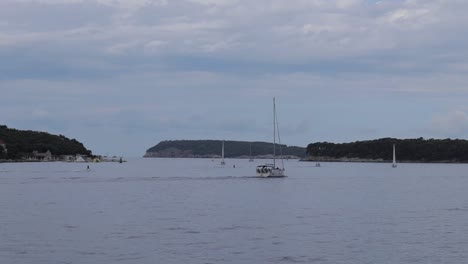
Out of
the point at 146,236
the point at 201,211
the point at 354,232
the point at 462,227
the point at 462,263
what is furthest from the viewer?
the point at 201,211

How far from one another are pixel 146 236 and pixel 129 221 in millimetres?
8747

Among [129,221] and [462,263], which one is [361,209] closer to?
[129,221]

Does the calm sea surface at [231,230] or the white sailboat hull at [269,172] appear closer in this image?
the calm sea surface at [231,230]

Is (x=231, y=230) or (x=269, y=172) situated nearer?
(x=231, y=230)

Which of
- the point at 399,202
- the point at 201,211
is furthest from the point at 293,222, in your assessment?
the point at 399,202

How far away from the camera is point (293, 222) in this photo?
50188 mm

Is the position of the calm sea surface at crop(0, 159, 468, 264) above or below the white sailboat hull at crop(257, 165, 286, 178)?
below

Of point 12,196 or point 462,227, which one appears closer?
point 462,227

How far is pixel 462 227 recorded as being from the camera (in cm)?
4725

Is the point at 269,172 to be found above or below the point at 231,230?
above

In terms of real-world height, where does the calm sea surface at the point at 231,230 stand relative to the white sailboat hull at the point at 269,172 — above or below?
below

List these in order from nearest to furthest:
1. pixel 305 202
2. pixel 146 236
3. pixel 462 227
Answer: pixel 146 236
pixel 462 227
pixel 305 202

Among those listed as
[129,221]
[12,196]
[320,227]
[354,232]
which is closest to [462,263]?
[354,232]

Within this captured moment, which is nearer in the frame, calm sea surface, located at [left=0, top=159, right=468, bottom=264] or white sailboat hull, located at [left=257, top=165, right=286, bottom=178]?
calm sea surface, located at [left=0, top=159, right=468, bottom=264]
